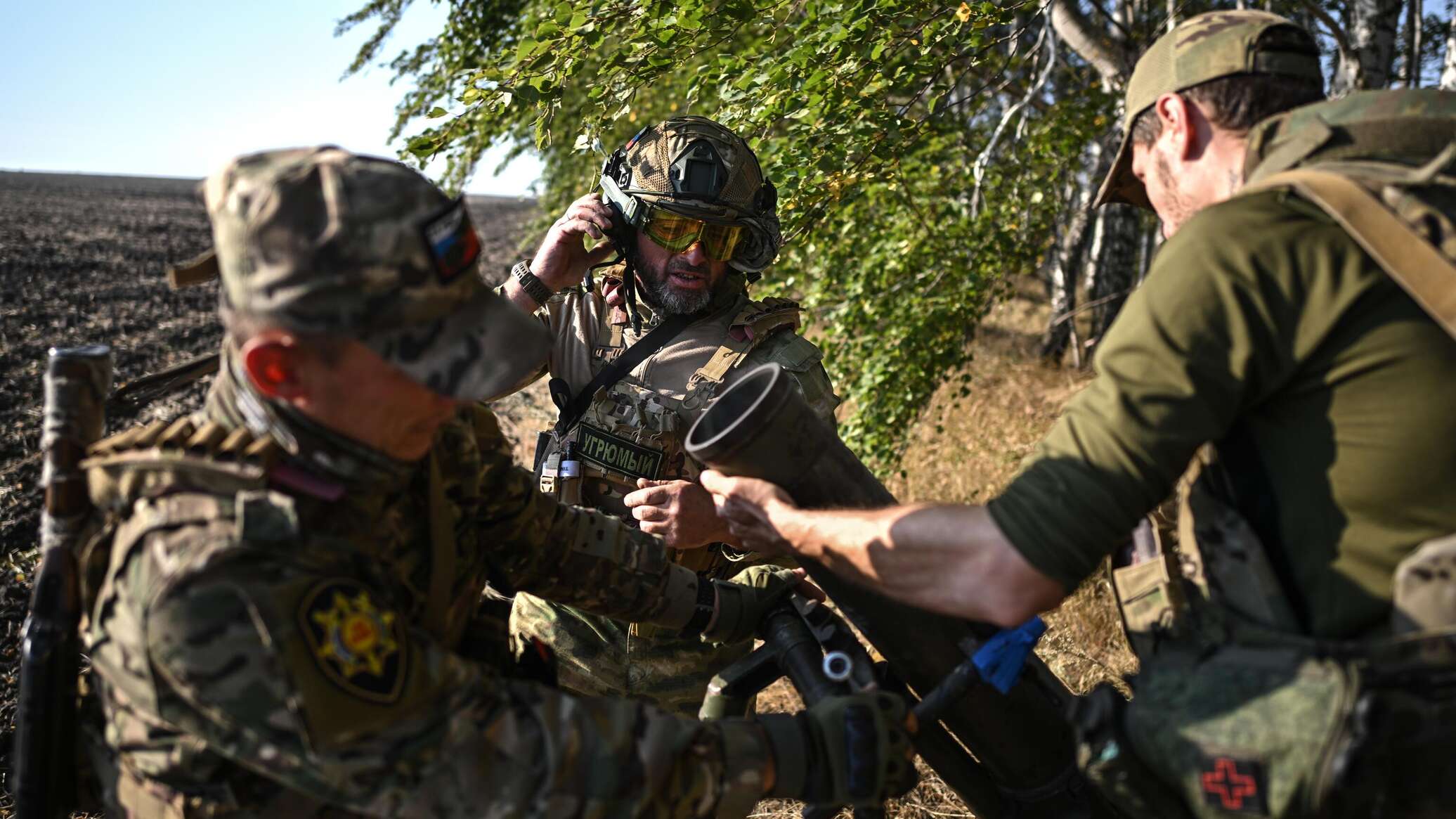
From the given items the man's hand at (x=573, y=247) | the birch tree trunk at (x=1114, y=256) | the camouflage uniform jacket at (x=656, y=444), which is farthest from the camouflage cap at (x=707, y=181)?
the birch tree trunk at (x=1114, y=256)

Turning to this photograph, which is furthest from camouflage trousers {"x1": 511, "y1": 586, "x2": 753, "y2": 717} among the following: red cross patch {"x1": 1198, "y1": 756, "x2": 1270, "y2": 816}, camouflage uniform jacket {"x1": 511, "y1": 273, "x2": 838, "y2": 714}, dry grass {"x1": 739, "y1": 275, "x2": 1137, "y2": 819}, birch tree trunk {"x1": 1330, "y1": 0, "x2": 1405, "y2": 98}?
birch tree trunk {"x1": 1330, "y1": 0, "x2": 1405, "y2": 98}

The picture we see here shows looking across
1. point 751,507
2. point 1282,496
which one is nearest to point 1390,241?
point 1282,496

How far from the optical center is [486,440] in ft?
7.97

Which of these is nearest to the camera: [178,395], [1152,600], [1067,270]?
[1152,600]

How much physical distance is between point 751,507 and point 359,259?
103cm

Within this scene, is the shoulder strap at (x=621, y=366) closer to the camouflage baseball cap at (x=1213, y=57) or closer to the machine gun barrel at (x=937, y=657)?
the machine gun barrel at (x=937, y=657)

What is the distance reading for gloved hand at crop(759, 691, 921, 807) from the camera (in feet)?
6.65

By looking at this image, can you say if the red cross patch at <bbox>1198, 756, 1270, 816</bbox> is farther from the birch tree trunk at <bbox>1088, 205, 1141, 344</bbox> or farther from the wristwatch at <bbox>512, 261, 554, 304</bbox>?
the birch tree trunk at <bbox>1088, 205, 1141, 344</bbox>

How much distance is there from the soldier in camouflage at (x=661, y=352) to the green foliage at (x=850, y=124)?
541 mm

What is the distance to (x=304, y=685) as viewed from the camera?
1.65 m

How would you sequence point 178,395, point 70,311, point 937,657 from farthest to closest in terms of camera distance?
point 70,311
point 178,395
point 937,657

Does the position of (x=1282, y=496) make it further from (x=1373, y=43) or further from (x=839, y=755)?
(x=1373, y=43)

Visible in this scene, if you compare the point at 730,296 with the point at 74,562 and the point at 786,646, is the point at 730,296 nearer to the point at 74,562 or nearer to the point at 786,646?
the point at 786,646

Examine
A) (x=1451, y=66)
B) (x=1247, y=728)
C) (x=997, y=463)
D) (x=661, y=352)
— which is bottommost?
(x=997, y=463)
